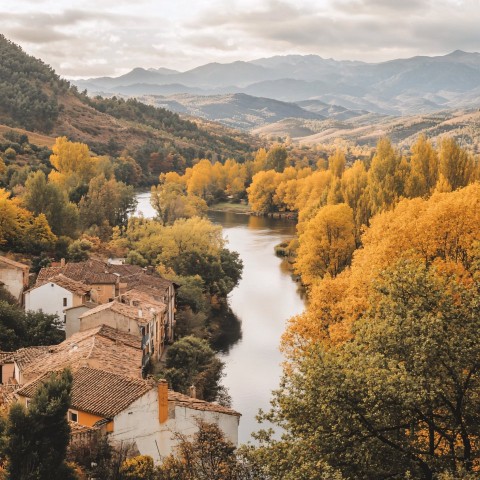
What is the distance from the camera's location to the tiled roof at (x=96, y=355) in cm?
3284

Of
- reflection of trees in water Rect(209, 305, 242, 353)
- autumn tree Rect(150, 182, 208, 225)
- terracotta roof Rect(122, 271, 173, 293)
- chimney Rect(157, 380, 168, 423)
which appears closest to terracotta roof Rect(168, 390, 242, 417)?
chimney Rect(157, 380, 168, 423)

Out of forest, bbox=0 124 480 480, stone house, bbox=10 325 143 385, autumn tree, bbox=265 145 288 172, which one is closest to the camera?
forest, bbox=0 124 480 480

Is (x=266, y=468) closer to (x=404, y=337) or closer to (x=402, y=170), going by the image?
(x=404, y=337)

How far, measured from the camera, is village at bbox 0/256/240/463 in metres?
28.2

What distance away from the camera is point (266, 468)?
17.3 metres

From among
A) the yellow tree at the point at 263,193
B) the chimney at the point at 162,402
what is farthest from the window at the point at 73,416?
the yellow tree at the point at 263,193

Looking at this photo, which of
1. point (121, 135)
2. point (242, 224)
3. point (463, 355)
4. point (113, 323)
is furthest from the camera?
point (121, 135)

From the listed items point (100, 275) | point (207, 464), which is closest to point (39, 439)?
point (207, 464)

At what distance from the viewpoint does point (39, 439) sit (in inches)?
855

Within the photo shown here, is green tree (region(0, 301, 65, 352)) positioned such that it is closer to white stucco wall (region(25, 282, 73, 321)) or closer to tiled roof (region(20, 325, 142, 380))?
white stucco wall (region(25, 282, 73, 321))

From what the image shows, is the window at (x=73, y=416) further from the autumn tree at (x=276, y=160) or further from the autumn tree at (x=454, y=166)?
the autumn tree at (x=276, y=160)

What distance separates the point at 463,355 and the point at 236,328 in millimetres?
38950

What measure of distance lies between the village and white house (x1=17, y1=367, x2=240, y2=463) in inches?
1.6

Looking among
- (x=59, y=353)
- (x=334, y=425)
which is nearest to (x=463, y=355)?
(x=334, y=425)
